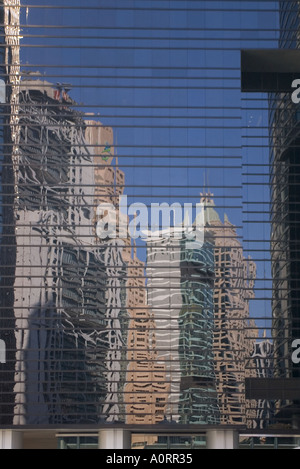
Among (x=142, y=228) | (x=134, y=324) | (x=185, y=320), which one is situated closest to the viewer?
(x=134, y=324)

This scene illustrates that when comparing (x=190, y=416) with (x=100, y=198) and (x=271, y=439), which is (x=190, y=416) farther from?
(x=100, y=198)

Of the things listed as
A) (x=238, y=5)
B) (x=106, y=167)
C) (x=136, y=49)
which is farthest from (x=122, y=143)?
(x=238, y=5)

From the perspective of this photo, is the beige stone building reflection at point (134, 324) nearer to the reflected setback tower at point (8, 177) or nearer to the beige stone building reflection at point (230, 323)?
the beige stone building reflection at point (230, 323)

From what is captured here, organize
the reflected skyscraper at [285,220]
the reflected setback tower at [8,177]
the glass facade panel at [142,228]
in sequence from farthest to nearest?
the reflected skyscraper at [285,220] → the glass facade panel at [142,228] → the reflected setback tower at [8,177]

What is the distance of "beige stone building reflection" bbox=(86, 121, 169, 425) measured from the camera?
8812 cm

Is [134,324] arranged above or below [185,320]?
below

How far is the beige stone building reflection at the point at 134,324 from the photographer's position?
88125mm

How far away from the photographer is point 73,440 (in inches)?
3583

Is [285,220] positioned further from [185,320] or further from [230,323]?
[185,320]

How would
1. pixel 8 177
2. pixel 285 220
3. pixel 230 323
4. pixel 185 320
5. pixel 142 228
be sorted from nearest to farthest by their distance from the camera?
1. pixel 185 320
2. pixel 230 323
3. pixel 142 228
4. pixel 8 177
5. pixel 285 220

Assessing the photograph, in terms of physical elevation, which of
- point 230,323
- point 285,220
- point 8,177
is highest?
point 8,177

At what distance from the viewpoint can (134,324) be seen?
292 ft

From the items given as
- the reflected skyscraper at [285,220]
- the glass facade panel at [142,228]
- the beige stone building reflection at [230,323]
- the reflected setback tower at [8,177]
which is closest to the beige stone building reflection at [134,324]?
the glass facade panel at [142,228]

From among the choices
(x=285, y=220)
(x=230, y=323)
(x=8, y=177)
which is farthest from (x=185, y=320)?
(x=8, y=177)
